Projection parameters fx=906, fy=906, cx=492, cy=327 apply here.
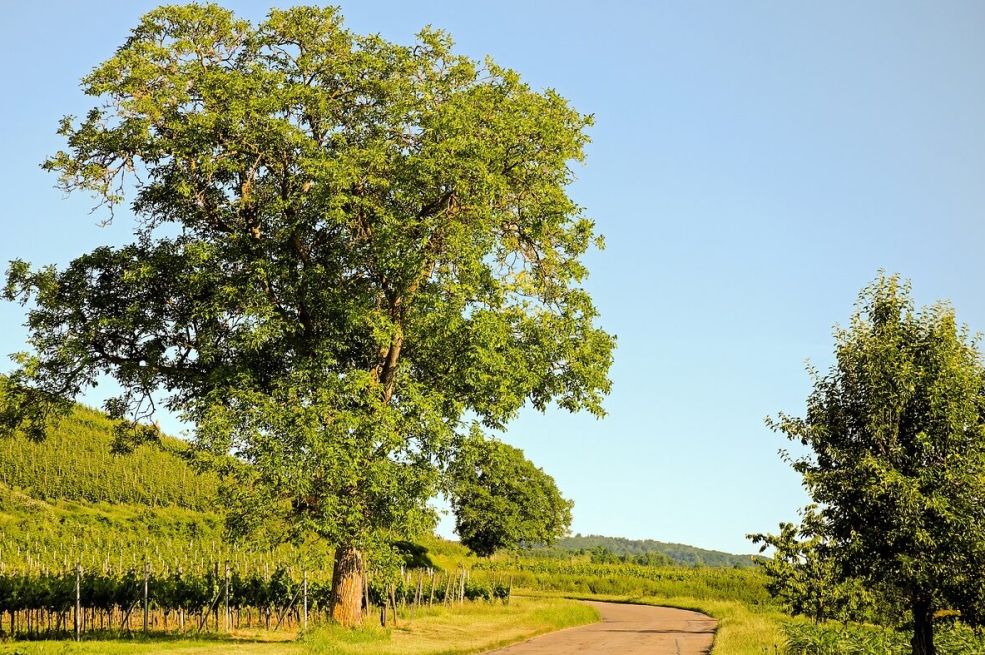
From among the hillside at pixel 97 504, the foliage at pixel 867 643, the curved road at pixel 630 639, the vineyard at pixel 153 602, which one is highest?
the hillside at pixel 97 504

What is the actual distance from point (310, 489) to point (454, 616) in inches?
743

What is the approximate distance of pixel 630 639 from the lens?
112 feet

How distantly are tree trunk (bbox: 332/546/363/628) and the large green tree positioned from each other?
0.09 m

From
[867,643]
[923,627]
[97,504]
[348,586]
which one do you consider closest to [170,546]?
[97,504]

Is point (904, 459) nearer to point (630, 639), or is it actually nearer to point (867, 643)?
point (867, 643)

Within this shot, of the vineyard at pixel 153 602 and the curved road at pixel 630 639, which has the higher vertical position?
the vineyard at pixel 153 602

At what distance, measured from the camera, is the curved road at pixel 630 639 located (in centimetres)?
2909

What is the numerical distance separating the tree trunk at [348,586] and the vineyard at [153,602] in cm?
78

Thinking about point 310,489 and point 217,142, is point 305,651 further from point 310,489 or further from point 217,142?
point 217,142

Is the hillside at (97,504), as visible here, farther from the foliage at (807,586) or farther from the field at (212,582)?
the foliage at (807,586)

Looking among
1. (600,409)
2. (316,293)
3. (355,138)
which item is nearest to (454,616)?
(600,409)

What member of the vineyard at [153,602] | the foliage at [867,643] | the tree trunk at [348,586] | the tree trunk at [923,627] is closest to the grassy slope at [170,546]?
the foliage at [867,643]

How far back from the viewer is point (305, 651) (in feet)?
82.4

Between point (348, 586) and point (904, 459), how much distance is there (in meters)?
17.9
